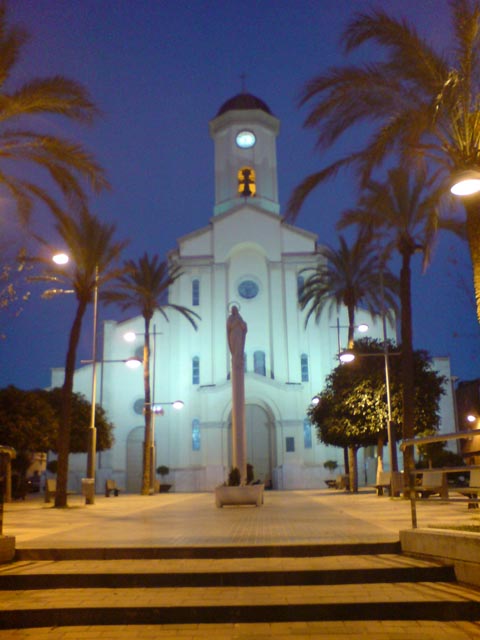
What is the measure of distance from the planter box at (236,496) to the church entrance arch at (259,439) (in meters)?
24.2

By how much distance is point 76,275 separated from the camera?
25.2 meters

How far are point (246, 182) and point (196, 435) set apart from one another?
19157mm

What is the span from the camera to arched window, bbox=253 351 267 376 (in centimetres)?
4647

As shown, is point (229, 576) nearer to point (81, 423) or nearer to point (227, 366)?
point (81, 423)

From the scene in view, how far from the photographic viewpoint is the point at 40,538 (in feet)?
36.9

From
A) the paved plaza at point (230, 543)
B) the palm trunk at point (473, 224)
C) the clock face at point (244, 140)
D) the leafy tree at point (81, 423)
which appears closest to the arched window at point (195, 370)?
the leafy tree at point (81, 423)

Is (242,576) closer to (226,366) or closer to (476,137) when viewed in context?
(476,137)

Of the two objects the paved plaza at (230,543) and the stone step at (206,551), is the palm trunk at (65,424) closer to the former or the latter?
the paved plaza at (230,543)

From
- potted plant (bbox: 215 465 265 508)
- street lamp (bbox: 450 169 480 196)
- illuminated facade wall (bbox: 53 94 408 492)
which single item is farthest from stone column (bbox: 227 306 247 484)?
illuminated facade wall (bbox: 53 94 408 492)

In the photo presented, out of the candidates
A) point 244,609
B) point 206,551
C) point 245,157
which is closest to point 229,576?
point 244,609

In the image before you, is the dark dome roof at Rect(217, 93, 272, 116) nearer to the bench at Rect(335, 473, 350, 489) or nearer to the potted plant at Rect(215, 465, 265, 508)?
the bench at Rect(335, 473, 350, 489)

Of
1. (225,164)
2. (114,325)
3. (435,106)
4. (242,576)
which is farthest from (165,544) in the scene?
(225,164)

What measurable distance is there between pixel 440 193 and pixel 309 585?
10.8 metres

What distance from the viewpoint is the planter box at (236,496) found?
2097cm
